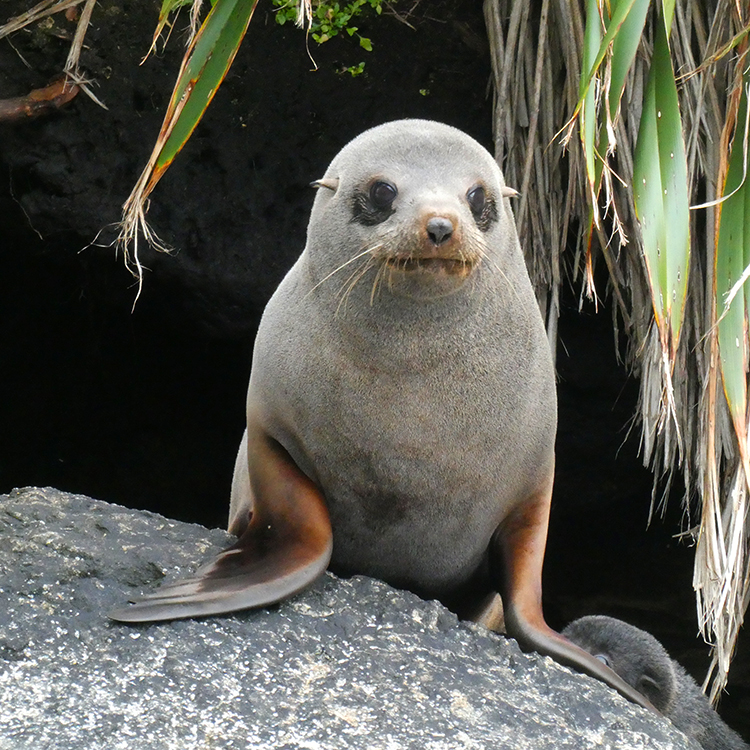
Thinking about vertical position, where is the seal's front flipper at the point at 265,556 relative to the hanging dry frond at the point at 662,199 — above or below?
below

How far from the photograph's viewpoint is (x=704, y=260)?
15.2 feet

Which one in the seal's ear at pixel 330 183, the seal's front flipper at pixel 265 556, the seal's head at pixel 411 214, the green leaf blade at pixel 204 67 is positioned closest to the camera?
the seal's front flipper at pixel 265 556

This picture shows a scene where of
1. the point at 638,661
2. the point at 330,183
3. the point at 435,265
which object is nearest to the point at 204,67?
the point at 330,183

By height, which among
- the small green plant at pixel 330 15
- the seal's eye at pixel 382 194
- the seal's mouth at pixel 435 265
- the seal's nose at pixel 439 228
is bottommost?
the seal's mouth at pixel 435 265

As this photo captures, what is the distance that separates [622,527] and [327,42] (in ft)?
10.3

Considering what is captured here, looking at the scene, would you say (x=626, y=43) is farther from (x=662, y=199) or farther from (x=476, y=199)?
(x=476, y=199)

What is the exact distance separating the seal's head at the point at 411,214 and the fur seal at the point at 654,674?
153 cm

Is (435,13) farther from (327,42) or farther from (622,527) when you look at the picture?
(622,527)

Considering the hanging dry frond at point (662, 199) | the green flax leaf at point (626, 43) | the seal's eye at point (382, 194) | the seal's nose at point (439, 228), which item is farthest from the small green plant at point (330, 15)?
the seal's nose at point (439, 228)

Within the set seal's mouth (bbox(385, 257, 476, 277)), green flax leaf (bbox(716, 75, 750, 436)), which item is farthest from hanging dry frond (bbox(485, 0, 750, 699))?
seal's mouth (bbox(385, 257, 476, 277))

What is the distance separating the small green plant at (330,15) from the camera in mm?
5273

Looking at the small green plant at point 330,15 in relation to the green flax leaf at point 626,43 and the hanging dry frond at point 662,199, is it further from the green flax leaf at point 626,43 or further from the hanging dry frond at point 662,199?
the green flax leaf at point 626,43

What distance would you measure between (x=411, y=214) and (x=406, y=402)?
578 millimetres

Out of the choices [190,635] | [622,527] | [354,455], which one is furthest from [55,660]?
[622,527]
